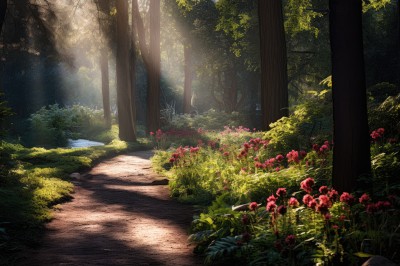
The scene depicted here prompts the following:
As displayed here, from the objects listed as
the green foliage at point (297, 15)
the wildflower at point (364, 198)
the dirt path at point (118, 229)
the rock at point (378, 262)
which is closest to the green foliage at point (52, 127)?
the dirt path at point (118, 229)

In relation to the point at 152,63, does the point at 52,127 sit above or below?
below

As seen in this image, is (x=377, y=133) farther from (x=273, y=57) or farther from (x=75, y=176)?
(x=75, y=176)

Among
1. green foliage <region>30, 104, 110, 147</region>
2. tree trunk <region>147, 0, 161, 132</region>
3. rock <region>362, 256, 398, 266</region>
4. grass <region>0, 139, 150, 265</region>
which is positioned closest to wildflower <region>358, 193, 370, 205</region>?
rock <region>362, 256, 398, 266</region>

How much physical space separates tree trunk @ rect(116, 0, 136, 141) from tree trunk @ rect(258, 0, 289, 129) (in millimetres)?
12653

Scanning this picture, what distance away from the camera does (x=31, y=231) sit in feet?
22.2

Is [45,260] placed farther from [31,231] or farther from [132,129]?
[132,129]

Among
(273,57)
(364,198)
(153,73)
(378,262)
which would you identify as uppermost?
(153,73)

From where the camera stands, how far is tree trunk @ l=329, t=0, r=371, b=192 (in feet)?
18.8

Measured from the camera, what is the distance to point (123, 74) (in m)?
23.1

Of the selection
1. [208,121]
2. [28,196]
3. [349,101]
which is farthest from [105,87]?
[349,101]

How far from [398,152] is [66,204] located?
5.98 meters

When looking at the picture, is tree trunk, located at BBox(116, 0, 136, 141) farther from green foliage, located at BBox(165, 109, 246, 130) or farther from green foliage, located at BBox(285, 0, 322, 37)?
green foliage, located at BBox(285, 0, 322, 37)

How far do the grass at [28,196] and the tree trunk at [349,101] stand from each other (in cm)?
403

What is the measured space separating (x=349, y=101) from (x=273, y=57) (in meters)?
5.25
